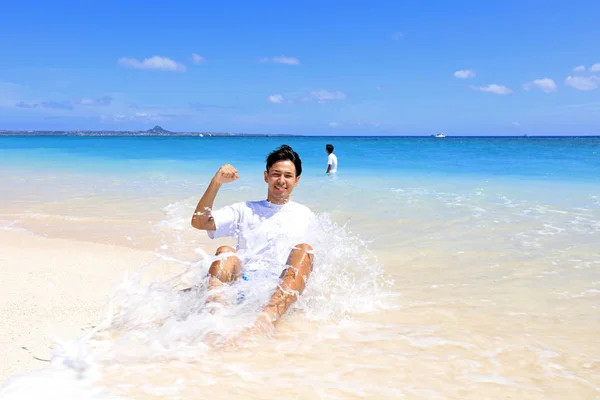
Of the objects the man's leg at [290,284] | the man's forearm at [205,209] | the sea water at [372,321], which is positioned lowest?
the sea water at [372,321]

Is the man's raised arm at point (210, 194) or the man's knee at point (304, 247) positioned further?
the man's knee at point (304, 247)

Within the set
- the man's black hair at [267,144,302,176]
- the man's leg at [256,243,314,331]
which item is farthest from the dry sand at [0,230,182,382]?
the man's black hair at [267,144,302,176]

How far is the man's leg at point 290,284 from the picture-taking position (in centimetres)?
367

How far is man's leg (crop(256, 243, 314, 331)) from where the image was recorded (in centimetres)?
367

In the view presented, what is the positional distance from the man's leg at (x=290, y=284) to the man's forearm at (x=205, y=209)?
2.42 ft

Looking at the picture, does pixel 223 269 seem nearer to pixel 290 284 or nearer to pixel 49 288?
pixel 290 284

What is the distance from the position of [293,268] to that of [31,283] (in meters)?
2.40


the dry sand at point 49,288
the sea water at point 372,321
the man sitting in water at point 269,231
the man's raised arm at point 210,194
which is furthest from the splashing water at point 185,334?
the man's raised arm at point 210,194

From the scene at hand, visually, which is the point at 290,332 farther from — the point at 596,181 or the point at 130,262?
the point at 596,181

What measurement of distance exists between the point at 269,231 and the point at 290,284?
0.52 m

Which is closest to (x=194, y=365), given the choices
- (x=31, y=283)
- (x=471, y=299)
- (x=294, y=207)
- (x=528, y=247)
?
(x=294, y=207)

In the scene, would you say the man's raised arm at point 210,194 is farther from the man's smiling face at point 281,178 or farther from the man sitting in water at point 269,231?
the man's smiling face at point 281,178

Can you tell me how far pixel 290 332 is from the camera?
3.68 m

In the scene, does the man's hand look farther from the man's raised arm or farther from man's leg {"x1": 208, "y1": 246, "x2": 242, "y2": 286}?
man's leg {"x1": 208, "y1": 246, "x2": 242, "y2": 286}
